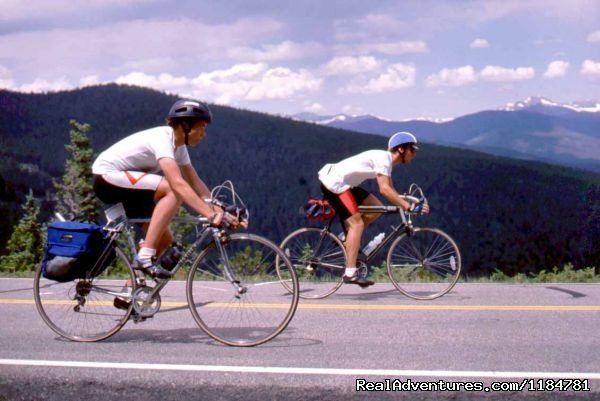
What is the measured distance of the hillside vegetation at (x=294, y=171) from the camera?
387 ft

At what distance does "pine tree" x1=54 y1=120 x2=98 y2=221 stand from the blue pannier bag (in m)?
57.6

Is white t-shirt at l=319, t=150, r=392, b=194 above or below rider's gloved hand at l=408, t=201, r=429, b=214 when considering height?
above

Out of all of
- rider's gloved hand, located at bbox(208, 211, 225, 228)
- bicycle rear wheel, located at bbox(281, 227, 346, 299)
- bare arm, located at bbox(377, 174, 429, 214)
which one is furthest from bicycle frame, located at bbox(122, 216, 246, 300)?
bicycle rear wheel, located at bbox(281, 227, 346, 299)

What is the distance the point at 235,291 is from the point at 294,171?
14276cm

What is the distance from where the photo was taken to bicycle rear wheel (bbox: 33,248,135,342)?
5633 mm

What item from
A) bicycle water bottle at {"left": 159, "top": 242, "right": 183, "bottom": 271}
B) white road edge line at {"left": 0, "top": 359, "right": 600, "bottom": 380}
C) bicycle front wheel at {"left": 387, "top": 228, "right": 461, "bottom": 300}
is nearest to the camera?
white road edge line at {"left": 0, "top": 359, "right": 600, "bottom": 380}

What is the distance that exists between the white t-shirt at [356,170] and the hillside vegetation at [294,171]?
10164 cm

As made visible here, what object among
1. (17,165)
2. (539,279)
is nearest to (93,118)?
(17,165)

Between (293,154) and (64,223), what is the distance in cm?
14541

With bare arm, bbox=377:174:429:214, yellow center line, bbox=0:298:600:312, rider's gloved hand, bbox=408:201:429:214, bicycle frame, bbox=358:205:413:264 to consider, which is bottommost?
yellow center line, bbox=0:298:600:312

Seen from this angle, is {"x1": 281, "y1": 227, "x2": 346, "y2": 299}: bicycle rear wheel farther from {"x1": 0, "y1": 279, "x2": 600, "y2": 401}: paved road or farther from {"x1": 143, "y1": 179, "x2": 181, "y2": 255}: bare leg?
{"x1": 143, "y1": 179, "x2": 181, "y2": 255}: bare leg

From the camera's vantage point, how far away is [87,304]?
576 centimetres

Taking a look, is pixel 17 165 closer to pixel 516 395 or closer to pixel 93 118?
pixel 93 118

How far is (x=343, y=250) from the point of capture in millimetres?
8398
